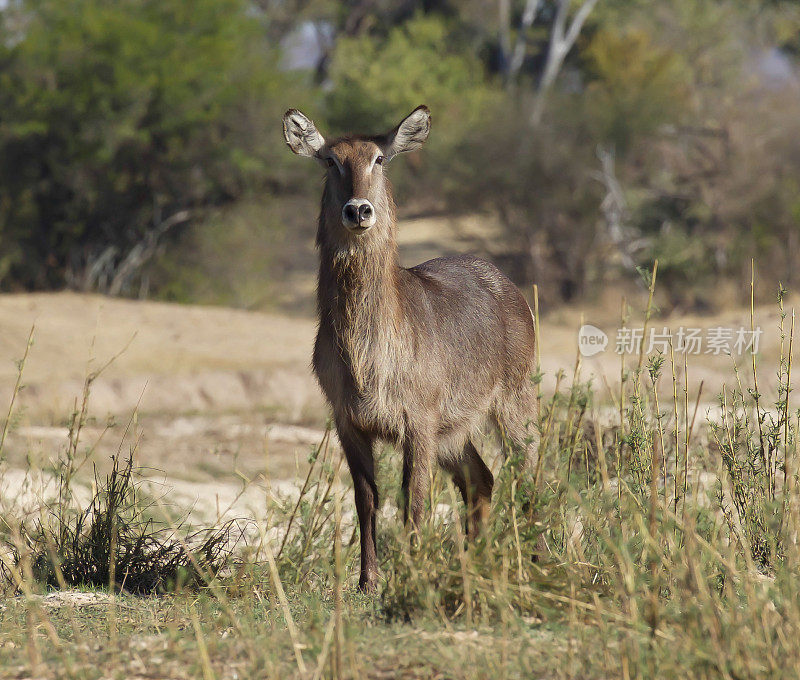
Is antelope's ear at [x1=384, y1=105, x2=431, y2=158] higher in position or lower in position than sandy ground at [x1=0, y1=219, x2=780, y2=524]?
higher

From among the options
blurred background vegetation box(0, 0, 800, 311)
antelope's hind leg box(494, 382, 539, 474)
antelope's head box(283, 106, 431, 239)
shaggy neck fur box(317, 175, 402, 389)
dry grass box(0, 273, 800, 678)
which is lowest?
dry grass box(0, 273, 800, 678)

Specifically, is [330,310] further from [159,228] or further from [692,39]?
[692,39]

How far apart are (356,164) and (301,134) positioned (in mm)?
425

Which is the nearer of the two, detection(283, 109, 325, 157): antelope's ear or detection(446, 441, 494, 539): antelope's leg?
detection(283, 109, 325, 157): antelope's ear

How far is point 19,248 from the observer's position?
61.2ft

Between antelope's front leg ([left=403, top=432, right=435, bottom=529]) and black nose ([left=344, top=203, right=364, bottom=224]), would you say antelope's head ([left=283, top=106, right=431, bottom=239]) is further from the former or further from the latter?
antelope's front leg ([left=403, top=432, right=435, bottom=529])

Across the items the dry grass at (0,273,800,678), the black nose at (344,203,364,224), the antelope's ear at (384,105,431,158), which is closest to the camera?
the dry grass at (0,273,800,678)

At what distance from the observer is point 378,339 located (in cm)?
426

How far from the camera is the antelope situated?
4254 mm

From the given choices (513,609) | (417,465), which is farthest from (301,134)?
(513,609)

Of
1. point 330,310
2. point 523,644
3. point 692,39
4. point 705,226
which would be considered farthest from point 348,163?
point 692,39

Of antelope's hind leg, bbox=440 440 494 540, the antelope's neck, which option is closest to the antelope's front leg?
the antelope's neck

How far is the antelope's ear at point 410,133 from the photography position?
179 inches

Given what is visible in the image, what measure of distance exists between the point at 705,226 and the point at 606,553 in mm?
16632
